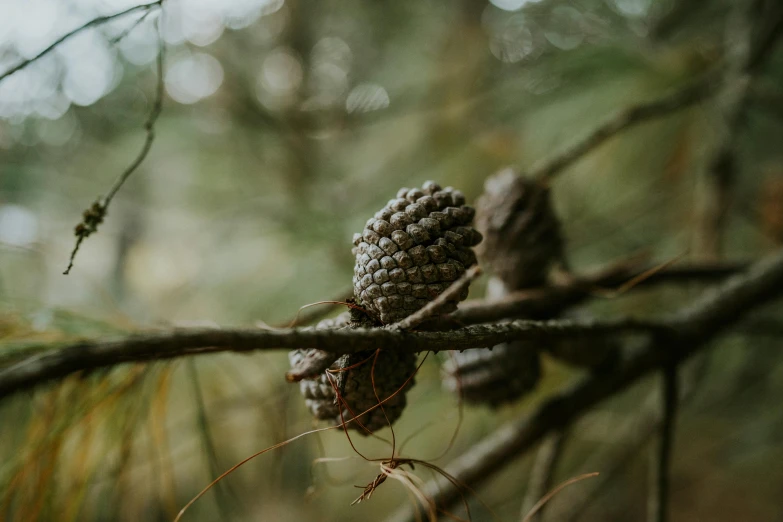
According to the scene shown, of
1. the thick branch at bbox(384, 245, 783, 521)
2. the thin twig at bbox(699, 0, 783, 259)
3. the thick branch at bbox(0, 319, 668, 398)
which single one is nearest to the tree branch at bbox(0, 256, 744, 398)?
Answer: the thick branch at bbox(0, 319, 668, 398)

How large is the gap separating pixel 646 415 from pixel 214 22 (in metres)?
1.46

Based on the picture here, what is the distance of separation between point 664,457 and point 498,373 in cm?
28

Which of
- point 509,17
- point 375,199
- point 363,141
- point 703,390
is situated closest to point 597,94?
point 509,17

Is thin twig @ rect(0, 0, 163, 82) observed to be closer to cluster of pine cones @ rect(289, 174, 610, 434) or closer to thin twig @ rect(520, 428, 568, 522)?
cluster of pine cones @ rect(289, 174, 610, 434)

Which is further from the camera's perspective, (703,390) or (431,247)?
(703,390)

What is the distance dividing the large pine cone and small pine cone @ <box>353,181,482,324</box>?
4 centimetres

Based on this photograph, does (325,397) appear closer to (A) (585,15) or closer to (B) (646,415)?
(B) (646,415)

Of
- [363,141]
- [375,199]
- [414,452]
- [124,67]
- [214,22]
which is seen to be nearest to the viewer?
[375,199]

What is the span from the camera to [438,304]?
36 cm

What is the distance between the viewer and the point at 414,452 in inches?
65.2

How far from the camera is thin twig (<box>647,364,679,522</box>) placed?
2.16 feet

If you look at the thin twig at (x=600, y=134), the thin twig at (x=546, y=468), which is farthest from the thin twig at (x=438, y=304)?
the thin twig at (x=546, y=468)

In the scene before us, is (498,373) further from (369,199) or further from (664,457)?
(369,199)

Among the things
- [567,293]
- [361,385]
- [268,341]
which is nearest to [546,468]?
[567,293]
